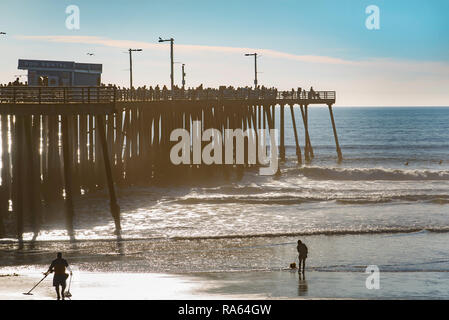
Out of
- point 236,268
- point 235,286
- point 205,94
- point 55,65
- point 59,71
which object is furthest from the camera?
point 59,71

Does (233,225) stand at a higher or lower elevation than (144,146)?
lower

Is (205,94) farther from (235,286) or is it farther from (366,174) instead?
(235,286)

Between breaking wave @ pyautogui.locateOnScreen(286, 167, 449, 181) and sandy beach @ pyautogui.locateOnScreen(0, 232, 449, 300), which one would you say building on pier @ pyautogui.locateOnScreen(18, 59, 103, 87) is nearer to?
breaking wave @ pyautogui.locateOnScreen(286, 167, 449, 181)

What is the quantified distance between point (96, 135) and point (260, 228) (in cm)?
1548

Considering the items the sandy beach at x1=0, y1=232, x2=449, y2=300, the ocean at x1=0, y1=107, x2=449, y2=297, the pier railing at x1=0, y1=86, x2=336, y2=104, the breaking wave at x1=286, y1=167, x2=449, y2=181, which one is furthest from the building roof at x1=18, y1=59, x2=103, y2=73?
the sandy beach at x1=0, y1=232, x2=449, y2=300

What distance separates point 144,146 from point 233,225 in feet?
49.1

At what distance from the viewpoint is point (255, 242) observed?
25312mm

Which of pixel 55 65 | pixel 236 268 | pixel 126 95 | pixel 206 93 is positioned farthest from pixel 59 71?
pixel 236 268

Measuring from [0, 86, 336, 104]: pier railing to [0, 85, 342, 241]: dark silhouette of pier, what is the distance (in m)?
0.04

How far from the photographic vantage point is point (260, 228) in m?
28.3

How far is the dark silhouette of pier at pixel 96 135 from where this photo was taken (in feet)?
93.2

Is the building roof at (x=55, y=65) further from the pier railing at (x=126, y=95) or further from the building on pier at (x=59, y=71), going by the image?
the pier railing at (x=126, y=95)
